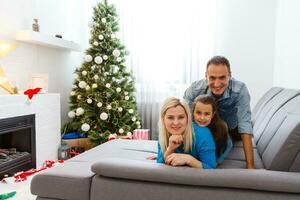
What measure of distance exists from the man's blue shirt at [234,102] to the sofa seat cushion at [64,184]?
985mm

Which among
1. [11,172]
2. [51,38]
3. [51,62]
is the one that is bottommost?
[11,172]

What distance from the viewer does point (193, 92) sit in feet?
6.97

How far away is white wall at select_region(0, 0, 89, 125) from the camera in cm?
319

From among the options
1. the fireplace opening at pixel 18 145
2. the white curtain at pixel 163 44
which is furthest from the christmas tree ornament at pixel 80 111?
the white curtain at pixel 163 44

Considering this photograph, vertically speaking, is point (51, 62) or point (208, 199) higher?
point (51, 62)

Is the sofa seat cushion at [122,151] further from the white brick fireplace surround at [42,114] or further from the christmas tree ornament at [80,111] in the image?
the christmas tree ornament at [80,111]

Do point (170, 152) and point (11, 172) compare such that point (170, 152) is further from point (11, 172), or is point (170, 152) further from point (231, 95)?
point (11, 172)

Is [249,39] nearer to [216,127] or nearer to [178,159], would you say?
[216,127]

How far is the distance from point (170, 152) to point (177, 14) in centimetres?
331

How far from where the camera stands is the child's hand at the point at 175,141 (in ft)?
4.98

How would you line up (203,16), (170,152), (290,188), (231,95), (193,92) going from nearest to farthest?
1. (290,188)
2. (170,152)
3. (231,95)
4. (193,92)
5. (203,16)

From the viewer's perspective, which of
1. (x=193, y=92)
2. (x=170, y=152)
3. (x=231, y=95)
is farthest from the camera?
(x=193, y=92)

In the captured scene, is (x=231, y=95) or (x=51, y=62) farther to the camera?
(x=51, y=62)

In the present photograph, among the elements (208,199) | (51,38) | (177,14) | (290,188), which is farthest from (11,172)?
(177,14)
